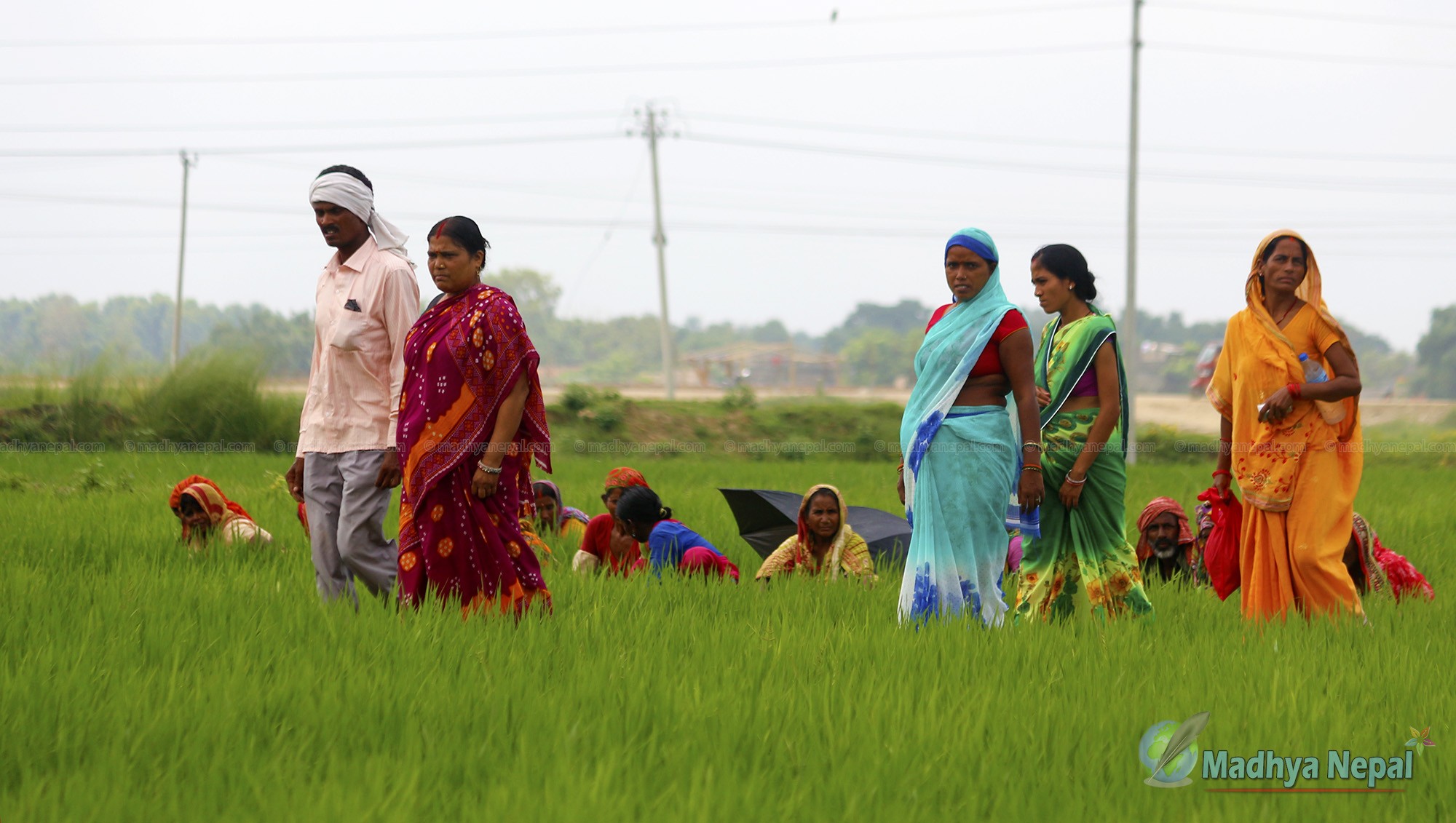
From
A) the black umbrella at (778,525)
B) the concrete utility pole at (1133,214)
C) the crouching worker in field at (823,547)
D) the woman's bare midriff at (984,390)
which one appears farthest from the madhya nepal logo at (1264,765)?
the concrete utility pole at (1133,214)

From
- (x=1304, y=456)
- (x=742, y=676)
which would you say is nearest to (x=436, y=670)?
(x=742, y=676)

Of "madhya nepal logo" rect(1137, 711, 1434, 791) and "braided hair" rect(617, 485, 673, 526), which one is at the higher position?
"braided hair" rect(617, 485, 673, 526)

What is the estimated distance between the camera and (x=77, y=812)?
90.5 inches

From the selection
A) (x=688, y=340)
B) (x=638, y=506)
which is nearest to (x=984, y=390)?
(x=638, y=506)

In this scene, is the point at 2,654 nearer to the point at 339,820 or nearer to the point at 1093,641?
the point at 339,820

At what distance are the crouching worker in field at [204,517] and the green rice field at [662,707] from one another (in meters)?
1.32

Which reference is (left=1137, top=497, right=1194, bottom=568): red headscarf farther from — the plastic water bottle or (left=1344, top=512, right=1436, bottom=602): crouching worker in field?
the plastic water bottle

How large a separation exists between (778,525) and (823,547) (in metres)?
0.88

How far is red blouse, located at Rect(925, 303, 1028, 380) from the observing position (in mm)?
4492

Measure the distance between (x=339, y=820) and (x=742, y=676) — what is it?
1419 mm

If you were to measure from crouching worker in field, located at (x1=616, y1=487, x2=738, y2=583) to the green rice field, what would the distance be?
2.35 feet

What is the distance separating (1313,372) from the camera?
15.5 feet

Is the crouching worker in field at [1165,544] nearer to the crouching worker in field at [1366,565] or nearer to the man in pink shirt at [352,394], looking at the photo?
the crouching worker in field at [1366,565]

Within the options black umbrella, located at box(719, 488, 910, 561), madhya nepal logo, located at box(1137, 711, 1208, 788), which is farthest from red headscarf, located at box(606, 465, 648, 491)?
madhya nepal logo, located at box(1137, 711, 1208, 788)
